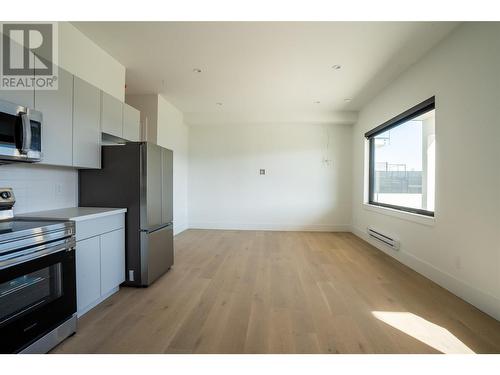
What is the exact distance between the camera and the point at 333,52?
320cm

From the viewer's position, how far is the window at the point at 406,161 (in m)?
3.52

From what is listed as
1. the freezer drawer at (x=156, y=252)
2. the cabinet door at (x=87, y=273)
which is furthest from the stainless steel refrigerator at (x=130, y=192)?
the cabinet door at (x=87, y=273)

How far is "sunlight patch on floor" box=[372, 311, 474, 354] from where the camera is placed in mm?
1831

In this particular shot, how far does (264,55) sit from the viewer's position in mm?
3285

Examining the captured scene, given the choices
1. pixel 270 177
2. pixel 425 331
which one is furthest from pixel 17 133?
pixel 270 177

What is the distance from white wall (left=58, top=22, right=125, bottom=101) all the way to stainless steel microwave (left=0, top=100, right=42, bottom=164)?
1052mm

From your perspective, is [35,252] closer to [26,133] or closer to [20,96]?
[26,133]

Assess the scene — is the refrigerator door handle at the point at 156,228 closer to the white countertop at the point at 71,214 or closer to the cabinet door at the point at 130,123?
the white countertop at the point at 71,214

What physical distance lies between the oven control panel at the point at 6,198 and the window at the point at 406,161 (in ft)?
14.4

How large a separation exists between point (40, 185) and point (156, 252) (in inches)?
52.9

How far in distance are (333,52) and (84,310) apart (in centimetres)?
388

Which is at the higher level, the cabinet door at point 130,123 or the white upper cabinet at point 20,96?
the cabinet door at point 130,123

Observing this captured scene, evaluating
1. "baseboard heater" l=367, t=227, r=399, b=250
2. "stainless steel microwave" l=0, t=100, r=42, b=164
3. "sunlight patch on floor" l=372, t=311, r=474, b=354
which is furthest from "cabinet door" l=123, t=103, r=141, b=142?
"baseboard heater" l=367, t=227, r=399, b=250
